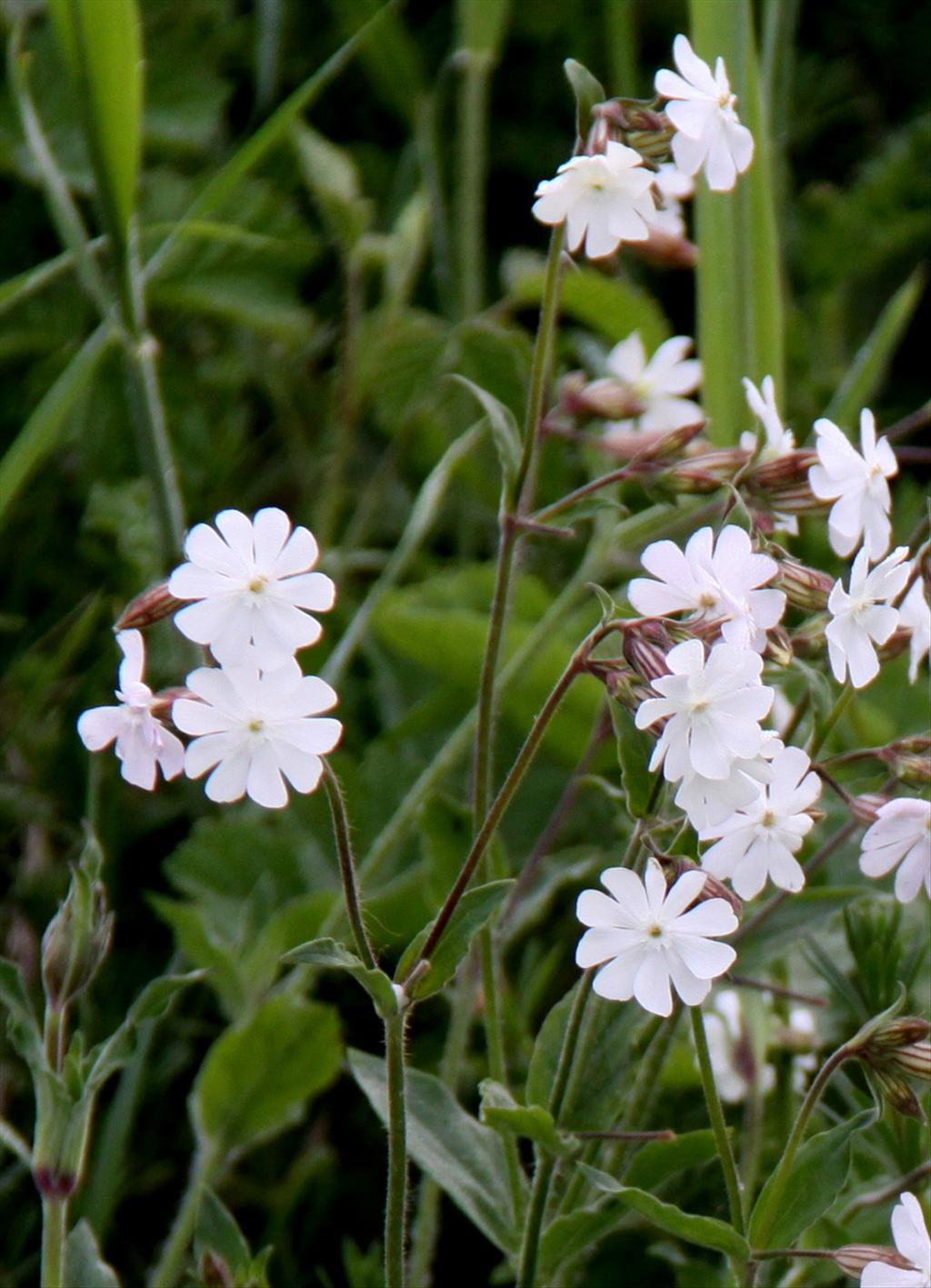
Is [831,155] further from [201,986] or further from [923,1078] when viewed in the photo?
[923,1078]

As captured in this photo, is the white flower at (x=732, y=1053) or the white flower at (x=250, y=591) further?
the white flower at (x=732, y=1053)

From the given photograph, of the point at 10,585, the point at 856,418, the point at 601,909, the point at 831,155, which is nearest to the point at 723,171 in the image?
the point at 601,909

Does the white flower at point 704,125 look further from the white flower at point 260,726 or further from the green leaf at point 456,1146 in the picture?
the green leaf at point 456,1146

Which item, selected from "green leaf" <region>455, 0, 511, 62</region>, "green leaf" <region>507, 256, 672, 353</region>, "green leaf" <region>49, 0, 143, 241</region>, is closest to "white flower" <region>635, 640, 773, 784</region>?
"green leaf" <region>49, 0, 143, 241</region>

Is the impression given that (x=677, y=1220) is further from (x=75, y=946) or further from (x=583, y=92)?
(x=583, y=92)

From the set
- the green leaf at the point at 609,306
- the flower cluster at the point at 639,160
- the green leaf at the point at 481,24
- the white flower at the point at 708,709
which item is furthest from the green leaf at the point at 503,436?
the green leaf at the point at 481,24

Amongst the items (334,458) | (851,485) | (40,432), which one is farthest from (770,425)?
A: (334,458)

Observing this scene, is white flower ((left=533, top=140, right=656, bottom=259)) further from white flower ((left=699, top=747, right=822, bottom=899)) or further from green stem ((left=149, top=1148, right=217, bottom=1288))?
green stem ((left=149, top=1148, right=217, bottom=1288))
